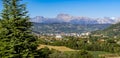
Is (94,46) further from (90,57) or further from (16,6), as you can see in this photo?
(16,6)

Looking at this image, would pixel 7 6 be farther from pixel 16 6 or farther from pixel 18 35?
pixel 18 35

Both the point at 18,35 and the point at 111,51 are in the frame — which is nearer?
the point at 18,35

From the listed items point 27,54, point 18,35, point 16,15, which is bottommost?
point 27,54

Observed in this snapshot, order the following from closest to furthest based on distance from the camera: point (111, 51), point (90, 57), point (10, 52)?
point (10, 52), point (90, 57), point (111, 51)

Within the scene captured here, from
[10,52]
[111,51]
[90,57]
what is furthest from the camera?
[111,51]

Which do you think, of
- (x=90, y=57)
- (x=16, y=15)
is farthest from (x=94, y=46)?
(x=16, y=15)

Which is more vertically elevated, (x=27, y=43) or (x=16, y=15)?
(x=16, y=15)

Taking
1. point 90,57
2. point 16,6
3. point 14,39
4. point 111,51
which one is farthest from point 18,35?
point 111,51
